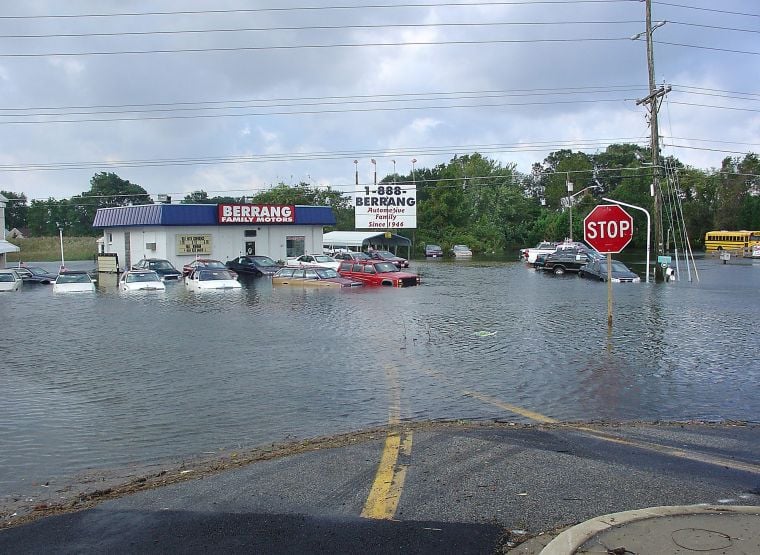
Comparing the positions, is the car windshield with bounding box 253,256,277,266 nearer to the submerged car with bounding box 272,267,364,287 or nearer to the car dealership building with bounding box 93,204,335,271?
the car dealership building with bounding box 93,204,335,271

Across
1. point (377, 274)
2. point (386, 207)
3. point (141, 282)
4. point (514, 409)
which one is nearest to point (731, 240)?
point (386, 207)

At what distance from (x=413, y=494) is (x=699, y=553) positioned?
7.48ft

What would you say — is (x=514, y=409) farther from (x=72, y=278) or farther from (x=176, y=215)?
(x=176, y=215)

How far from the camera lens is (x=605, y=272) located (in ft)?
120

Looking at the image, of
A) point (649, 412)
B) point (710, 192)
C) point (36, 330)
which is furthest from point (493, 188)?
point (649, 412)

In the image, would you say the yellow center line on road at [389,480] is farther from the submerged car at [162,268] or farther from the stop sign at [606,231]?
the submerged car at [162,268]

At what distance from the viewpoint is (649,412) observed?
30.8 feet

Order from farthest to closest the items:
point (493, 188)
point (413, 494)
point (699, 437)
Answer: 1. point (493, 188)
2. point (699, 437)
3. point (413, 494)

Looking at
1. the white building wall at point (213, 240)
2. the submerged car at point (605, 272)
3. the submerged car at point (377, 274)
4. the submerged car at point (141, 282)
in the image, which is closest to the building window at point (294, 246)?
the white building wall at point (213, 240)

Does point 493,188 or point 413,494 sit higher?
point 493,188

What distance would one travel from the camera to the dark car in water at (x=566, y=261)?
44.1 meters

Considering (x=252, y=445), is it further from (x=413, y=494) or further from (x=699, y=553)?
(x=699, y=553)

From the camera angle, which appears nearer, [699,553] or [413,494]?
[699,553]

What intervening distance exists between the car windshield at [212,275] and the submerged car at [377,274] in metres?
5.98
